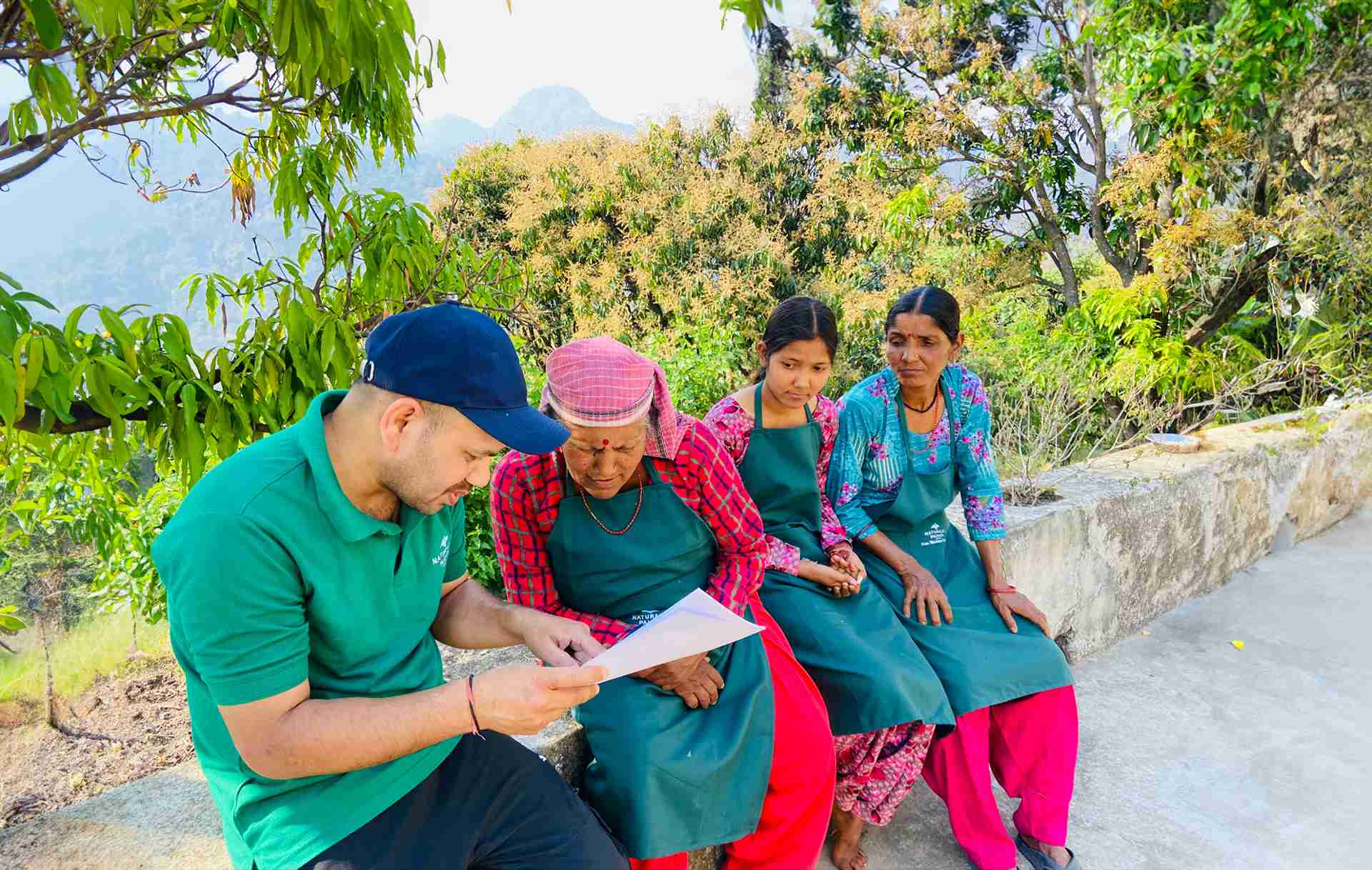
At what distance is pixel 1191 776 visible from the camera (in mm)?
2736

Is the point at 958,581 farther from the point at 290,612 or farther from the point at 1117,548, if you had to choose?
the point at 290,612

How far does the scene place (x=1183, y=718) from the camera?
3.09 m

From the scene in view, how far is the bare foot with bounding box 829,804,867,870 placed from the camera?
2342 millimetres

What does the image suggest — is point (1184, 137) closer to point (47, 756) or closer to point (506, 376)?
point (506, 376)

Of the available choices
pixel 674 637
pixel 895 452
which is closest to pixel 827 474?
pixel 895 452

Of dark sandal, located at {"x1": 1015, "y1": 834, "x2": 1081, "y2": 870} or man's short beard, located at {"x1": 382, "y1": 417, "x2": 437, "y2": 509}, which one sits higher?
man's short beard, located at {"x1": 382, "y1": 417, "x2": 437, "y2": 509}

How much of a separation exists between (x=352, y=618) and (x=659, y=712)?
786mm

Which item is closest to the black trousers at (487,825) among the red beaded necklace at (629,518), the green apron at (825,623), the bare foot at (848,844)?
the red beaded necklace at (629,518)

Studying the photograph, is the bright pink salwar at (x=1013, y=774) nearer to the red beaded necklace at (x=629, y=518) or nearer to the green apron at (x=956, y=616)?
the green apron at (x=956, y=616)

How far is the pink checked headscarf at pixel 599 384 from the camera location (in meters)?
1.90

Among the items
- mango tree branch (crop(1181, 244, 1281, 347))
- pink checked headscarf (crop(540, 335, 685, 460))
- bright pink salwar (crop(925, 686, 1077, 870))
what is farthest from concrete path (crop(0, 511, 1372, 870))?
mango tree branch (crop(1181, 244, 1281, 347))

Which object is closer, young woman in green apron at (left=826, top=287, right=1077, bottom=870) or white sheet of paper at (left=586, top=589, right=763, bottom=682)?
white sheet of paper at (left=586, top=589, right=763, bottom=682)

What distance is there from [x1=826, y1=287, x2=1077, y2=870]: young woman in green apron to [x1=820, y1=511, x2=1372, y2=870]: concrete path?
24 cm

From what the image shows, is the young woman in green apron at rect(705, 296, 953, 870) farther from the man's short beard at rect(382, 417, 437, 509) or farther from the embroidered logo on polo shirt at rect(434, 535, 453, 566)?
the man's short beard at rect(382, 417, 437, 509)
